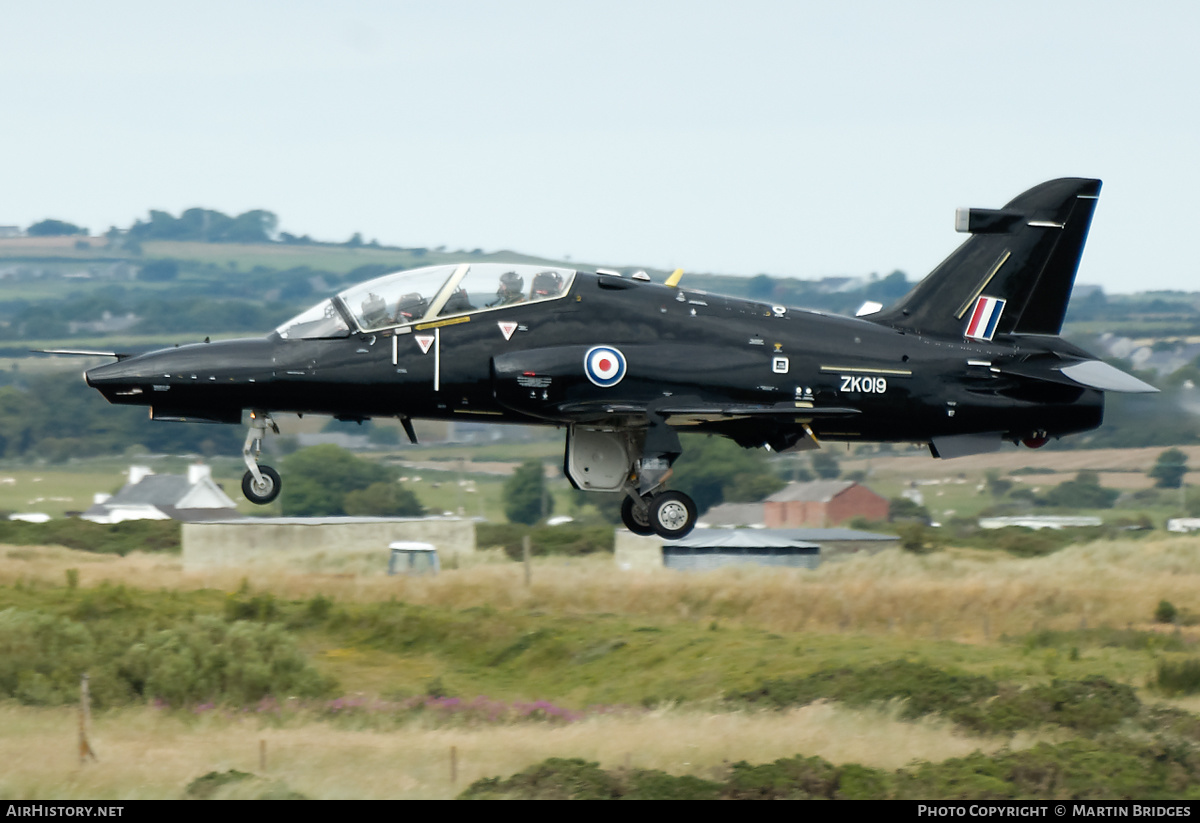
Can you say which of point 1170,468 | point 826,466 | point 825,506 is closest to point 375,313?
point 825,506

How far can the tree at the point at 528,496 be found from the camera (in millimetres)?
101125

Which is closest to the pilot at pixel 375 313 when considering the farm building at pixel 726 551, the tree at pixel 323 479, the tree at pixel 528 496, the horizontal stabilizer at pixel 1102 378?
the horizontal stabilizer at pixel 1102 378

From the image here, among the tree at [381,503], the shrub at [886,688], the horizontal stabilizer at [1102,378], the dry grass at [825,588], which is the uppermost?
the horizontal stabilizer at [1102,378]

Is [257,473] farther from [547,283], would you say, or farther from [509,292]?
[547,283]

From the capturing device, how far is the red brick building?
89188mm

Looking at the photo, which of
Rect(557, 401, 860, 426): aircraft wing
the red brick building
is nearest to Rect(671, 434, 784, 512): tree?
the red brick building

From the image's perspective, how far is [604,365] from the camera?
70.4ft

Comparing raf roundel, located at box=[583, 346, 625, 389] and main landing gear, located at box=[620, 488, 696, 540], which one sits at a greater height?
raf roundel, located at box=[583, 346, 625, 389]

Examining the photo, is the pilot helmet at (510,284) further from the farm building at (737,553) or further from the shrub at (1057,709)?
the farm building at (737,553)

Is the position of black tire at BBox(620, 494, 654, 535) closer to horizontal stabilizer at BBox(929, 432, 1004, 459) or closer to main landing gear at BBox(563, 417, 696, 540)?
main landing gear at BBox(563, 417, 696, 540)

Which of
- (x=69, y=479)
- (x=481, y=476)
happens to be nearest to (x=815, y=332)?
(x=481, y=476)

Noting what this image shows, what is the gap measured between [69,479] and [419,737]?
313ft

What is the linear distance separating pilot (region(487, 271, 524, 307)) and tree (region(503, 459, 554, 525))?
7919cm

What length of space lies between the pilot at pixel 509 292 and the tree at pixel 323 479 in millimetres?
78252
